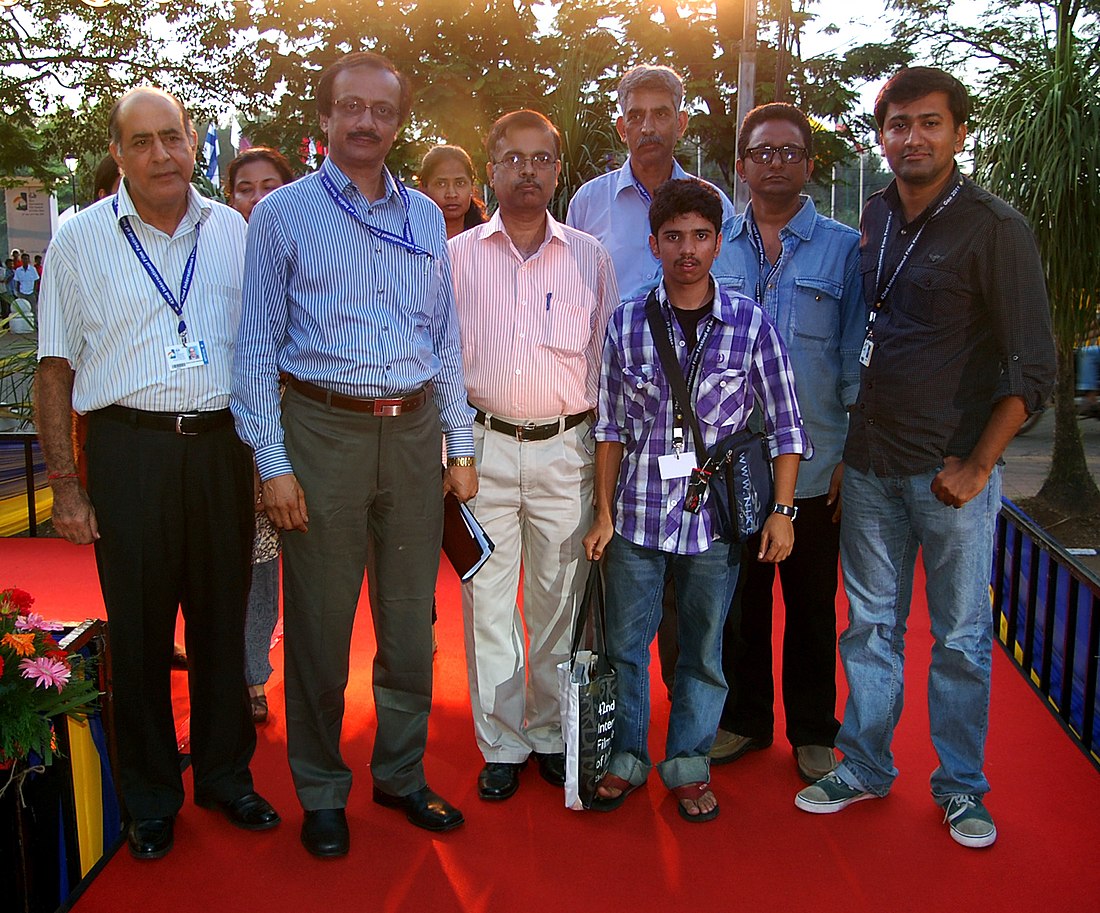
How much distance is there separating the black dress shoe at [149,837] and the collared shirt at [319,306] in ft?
3.48

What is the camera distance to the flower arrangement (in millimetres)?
2336

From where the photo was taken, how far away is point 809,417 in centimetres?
316

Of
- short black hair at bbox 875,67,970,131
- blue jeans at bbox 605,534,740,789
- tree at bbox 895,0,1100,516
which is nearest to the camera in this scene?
short black hair at bbox 875,67,970,131

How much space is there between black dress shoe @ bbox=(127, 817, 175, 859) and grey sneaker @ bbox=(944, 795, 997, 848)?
222 centimetres

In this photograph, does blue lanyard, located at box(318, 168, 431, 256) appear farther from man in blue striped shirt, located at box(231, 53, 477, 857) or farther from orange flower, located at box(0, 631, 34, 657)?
orange flower, located at box(0, 631, 34, 657)

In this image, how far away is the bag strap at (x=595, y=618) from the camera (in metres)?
3.01

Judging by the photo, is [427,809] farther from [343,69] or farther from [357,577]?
[343,69]

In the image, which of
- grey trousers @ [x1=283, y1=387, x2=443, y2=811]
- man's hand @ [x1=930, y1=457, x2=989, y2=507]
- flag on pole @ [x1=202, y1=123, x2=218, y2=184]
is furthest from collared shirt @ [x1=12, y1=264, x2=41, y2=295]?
man's hand @ [x1=930, y1=457, x2=989, y2=507]

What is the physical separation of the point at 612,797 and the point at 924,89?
2.20 metres

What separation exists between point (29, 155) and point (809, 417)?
1380 centimetres

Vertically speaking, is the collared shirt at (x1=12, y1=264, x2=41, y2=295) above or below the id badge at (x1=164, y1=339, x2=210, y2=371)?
above

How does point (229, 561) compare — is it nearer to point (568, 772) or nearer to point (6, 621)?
point (6, 621)

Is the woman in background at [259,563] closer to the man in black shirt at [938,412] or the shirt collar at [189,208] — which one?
the shirt collar at [189,208]

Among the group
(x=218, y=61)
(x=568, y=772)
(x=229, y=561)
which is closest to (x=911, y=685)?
(x=568, y=772)
